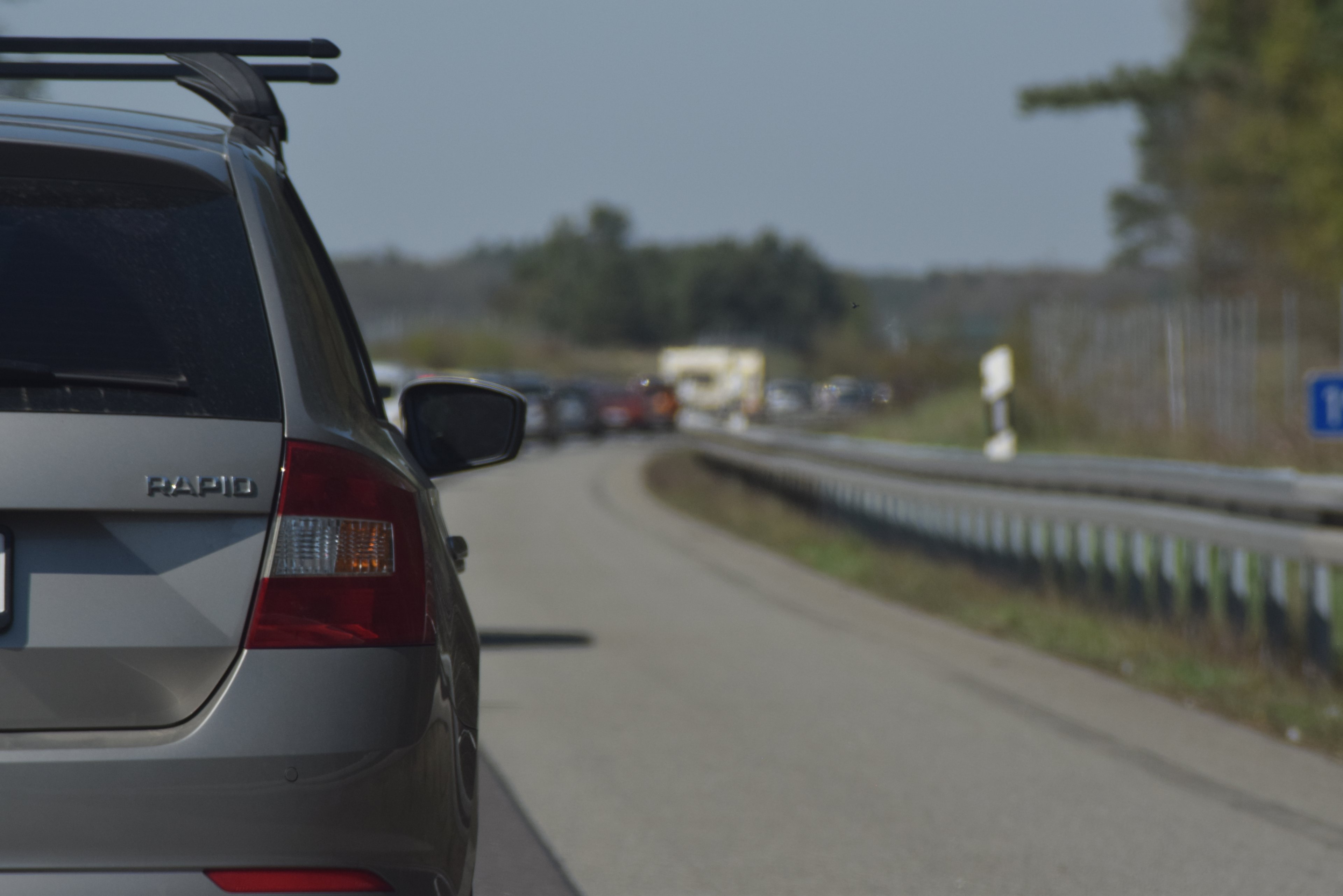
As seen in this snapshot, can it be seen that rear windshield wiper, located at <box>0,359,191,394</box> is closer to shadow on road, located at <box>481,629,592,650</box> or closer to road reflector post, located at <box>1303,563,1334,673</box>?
road reflector post, located at <box>1303,563,1334,673</box>

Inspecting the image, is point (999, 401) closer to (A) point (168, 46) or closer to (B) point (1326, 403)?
(B) point (1326, 403)

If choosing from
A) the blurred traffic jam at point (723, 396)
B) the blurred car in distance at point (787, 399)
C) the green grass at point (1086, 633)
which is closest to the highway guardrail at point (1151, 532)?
the green grass at point (1086, 633)

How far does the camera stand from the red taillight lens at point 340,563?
2.61 m

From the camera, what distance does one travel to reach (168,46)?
11.3 ft

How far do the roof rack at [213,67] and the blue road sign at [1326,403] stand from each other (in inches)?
279

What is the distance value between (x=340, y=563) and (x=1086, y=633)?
7.98 meters

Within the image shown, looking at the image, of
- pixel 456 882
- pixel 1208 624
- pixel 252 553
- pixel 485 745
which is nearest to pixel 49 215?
pixel 252 553

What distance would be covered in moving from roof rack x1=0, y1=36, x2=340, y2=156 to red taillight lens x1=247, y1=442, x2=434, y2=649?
0.87m

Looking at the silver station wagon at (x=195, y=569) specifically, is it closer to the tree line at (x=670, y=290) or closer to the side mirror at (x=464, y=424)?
the side mirror at (x=464, y=424)

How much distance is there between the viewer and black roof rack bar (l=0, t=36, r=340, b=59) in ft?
11.4

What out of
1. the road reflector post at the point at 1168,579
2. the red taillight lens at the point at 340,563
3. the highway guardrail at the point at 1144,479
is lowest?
the road reflector post at the point at 1168,579

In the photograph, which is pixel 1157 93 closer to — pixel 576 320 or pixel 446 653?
pixel 446 653

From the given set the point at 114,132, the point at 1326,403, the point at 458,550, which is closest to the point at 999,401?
the point at 1326,403

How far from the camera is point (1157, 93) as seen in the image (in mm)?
26234
